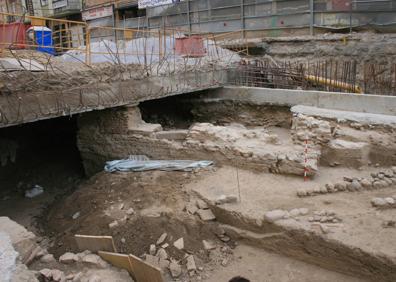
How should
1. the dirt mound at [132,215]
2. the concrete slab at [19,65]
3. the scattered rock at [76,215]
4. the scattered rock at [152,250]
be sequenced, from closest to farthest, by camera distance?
the scattered rock at [152,250]
the dirt mound at [132,215]
the concrete slab at [19,65]
the scattered rock at [76,215]

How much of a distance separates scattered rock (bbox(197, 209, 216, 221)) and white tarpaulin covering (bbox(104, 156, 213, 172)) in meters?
1.57

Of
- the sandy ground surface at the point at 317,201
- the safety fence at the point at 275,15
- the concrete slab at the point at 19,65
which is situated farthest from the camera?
the safety fence at the point at 275,15

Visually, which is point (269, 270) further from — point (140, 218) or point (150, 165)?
point (150, 165)

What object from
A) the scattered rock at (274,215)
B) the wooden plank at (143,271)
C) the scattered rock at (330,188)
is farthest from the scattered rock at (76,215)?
the scattered rock at (330,188)

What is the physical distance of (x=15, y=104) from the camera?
6168 mm

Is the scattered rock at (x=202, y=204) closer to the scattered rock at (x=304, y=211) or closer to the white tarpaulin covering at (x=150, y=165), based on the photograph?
the white tarpaulin covering at (x=150, y=165)

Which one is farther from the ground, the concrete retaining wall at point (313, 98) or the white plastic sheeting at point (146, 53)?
the white plastic sheeting at point (146, 53)

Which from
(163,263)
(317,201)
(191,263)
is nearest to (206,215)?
(191,263)

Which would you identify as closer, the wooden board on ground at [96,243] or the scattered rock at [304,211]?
the wooden board on ground at [96,243]

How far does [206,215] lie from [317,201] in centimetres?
178

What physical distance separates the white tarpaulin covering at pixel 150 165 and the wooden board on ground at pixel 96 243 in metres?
3.11

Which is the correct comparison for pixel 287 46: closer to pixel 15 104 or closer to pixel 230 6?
pixel 230 6

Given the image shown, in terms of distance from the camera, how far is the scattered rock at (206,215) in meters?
5.87

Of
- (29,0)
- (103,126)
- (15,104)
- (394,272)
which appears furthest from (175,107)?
(29,0)
